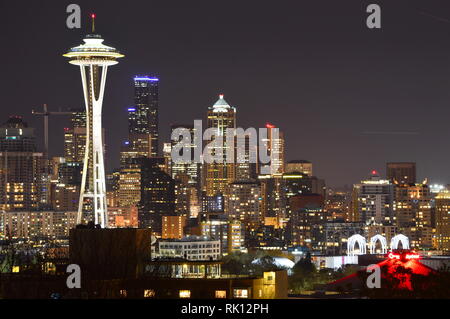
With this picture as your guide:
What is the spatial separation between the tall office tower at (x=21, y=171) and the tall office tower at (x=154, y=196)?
47.7ft

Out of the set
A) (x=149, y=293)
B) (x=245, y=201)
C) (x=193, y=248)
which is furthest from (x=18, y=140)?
(x=149, y=293)

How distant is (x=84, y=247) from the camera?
4328cm

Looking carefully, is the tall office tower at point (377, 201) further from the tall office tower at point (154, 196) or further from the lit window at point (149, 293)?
the lit window at point (149, 293)

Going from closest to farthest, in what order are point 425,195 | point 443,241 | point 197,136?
point 443,241
point 425,195
point 197,136

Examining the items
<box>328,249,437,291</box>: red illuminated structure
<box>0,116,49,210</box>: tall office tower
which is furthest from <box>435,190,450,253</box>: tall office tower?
<box>328,249,437,291</box>: red illuminated structure

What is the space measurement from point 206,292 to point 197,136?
438 feet

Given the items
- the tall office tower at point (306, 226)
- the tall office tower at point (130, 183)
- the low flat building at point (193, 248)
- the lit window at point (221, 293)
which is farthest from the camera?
the tall office tower at point (130, 183)

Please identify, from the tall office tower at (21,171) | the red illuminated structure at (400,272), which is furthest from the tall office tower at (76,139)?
the red illuminated structure at (400,272)

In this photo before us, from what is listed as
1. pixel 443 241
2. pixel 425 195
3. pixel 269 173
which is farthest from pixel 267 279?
pixel 269 173

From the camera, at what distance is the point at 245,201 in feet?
488

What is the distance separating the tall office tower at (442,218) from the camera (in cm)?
13275

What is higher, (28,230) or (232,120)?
(232,120)
